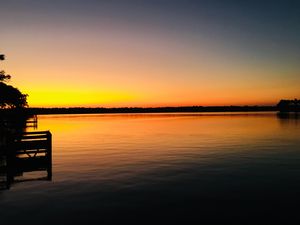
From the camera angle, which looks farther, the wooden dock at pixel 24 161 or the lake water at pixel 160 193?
the wooden dock at pixel 24 161

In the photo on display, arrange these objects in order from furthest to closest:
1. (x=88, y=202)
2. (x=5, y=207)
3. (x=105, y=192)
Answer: (x=105, y=192) → (x=88, y=202) → (x=5, y=207)

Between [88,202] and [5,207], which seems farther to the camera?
[88,202]

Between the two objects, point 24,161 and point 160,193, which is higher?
point 24,161

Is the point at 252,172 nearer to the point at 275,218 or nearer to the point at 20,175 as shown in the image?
the point at 275,218

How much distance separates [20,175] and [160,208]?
Answer: 11.5 metres

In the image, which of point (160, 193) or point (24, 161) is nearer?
point (160, 193)

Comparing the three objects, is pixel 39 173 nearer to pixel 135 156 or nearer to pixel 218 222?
pixel 135 156

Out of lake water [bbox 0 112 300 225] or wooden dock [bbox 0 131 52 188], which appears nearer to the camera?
lake water [bbox 0 112 300 225]

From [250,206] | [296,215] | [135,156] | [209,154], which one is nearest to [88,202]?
[250,206]

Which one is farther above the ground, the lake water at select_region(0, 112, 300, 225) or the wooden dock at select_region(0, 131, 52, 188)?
the wooden dock at select_region(0, 131, 52, 188)

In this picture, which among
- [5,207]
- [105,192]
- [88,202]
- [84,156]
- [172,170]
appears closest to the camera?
[5,207]

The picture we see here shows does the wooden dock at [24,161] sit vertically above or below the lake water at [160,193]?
above

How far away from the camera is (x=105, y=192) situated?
645 inches

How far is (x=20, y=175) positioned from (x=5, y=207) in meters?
7.14
